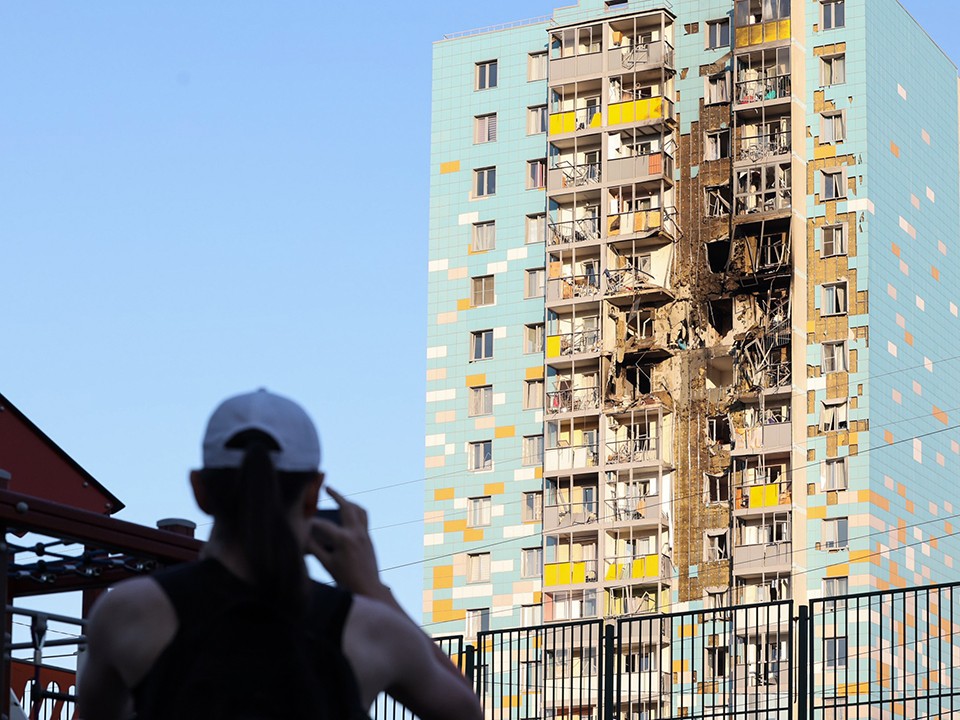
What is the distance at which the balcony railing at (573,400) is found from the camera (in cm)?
→ 6738

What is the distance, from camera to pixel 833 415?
64.1 m

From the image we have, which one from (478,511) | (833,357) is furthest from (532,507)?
(833,357)

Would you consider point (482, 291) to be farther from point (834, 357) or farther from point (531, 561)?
point (834, 357)

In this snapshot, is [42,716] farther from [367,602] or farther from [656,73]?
[656,73]

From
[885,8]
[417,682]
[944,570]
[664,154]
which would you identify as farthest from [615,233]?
[417,682]

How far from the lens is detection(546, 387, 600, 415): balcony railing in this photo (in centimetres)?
6738

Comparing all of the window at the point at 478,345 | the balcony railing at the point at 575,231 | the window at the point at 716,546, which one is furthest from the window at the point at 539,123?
the window at the point at 716,546

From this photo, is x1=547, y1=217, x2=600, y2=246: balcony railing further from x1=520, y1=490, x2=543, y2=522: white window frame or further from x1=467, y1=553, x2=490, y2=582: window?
x1=467, y1=553, x2=490, y2=582: window

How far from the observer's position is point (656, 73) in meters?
69.0

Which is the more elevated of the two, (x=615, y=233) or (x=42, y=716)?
(x=615, y=233)

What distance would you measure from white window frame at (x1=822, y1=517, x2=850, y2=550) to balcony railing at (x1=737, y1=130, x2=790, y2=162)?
41.7 feet

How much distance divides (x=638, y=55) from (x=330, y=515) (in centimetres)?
6742

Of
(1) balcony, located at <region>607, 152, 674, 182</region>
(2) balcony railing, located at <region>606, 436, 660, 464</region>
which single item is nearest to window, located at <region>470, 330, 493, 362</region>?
(2) balcony railing, located at <region>606, 436, 660, 464</region>

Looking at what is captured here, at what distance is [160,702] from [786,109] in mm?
64859
